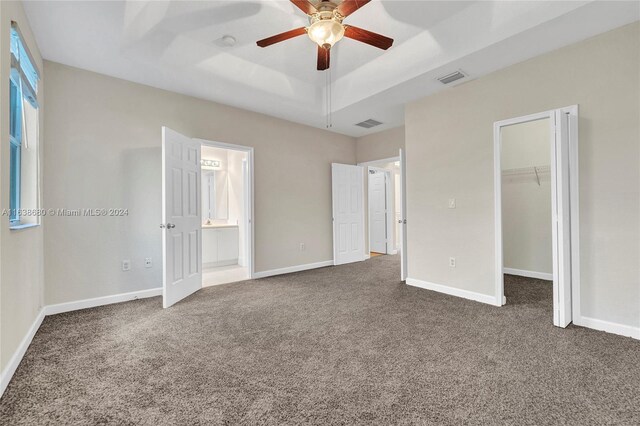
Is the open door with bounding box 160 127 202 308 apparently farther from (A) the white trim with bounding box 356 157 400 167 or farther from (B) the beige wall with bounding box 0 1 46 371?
(A) the white trim with bounding box 356 157 400 167

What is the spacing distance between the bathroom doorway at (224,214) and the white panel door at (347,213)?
1738mm

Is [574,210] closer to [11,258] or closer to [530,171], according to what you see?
Answer: [530,171]

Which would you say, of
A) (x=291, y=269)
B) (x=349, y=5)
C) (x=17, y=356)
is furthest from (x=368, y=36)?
(x=291, y=269)

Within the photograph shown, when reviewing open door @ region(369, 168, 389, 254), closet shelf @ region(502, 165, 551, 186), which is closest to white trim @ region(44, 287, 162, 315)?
Answer: open door @ region(369, 168, 389, 254)

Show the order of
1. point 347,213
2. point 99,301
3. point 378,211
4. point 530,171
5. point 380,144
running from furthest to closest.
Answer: point 378,211, point 347,213, point 380,144, point 530,171, point 99,301

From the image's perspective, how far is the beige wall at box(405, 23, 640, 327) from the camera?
2.43 meters

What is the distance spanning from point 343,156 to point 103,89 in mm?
3992

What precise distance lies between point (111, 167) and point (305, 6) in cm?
286

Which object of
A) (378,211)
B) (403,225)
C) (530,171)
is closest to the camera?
(403,225)

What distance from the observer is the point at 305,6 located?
6.75 ft

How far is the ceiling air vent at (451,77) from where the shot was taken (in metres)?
3.23

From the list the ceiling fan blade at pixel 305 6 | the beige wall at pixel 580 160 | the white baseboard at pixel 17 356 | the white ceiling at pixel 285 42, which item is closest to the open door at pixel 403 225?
the beige wall at pixel 580 160

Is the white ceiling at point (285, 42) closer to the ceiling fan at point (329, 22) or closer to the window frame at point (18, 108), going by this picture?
the window frame at point (18, 108)

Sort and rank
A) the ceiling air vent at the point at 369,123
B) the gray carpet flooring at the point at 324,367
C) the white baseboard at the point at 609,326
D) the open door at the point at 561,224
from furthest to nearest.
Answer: the ceiling air vent at the point at 369,123 < the open door at the point at 561,224 < the white baseboard at the point at 609,326 < the gray carpet flooring at the point at 324,367
